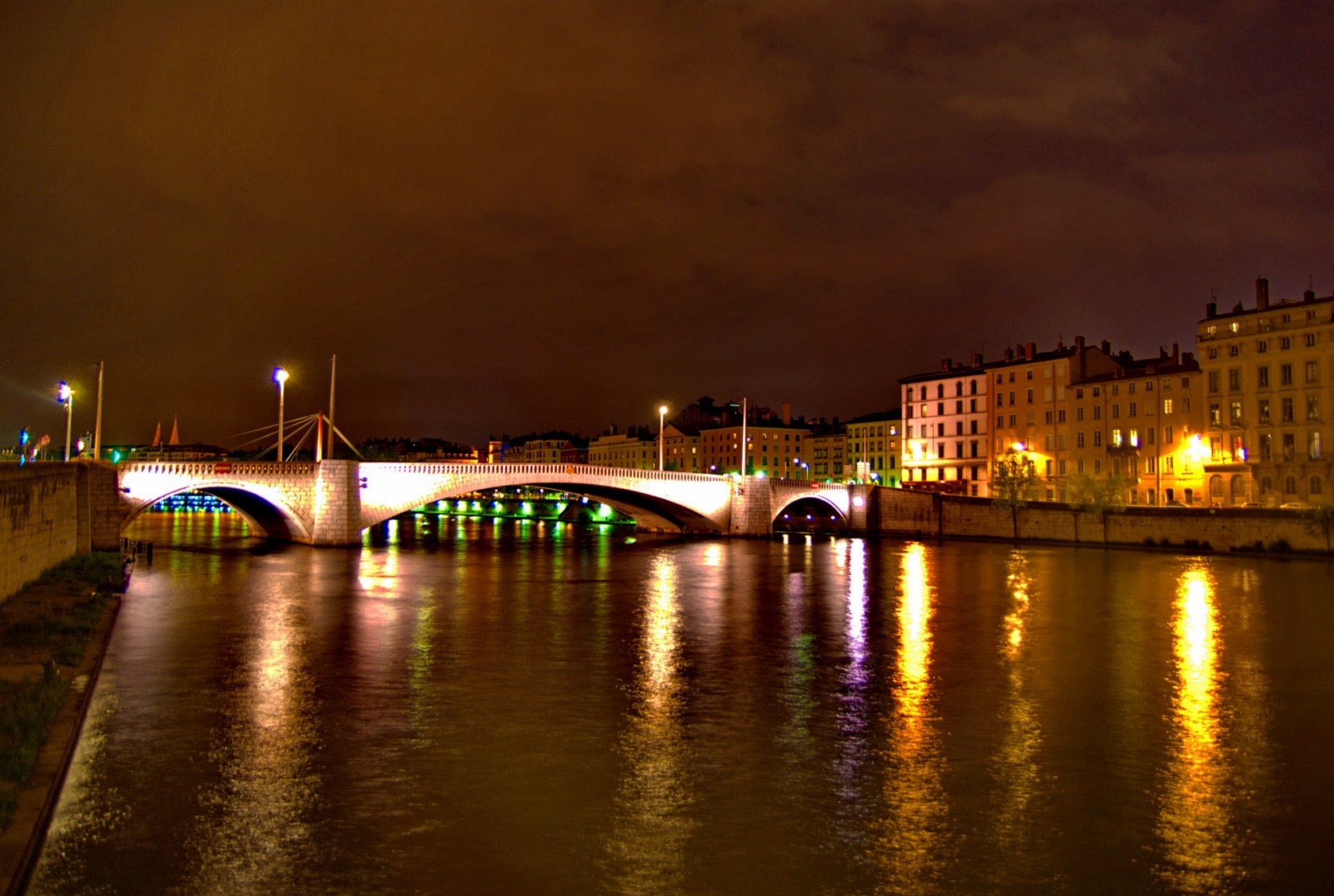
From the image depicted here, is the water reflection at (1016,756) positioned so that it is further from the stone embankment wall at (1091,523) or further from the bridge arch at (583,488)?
the bridge arch at (583,488)

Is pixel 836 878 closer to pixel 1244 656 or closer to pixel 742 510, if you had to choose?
pixel 1244 656

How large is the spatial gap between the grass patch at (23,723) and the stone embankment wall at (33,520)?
8805 mm

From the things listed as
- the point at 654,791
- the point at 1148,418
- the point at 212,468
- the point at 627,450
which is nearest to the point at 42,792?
the point at 654,791

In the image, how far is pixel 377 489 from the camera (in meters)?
54.1

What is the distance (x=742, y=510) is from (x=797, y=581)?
33.8m

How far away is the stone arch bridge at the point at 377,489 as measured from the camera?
47438 mm

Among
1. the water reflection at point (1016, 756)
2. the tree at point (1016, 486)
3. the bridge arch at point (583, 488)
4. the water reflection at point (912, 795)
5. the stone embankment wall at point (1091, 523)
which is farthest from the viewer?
the tree at point (1016, 486)

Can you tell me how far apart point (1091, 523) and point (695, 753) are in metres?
55.7

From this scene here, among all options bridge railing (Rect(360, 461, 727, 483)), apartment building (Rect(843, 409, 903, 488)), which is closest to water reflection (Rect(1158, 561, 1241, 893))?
bridge railing (Rect(360, 461, 727, 483))

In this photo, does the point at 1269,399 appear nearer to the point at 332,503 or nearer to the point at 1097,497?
the point at 1097,497

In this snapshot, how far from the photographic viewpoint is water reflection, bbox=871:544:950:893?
895cm

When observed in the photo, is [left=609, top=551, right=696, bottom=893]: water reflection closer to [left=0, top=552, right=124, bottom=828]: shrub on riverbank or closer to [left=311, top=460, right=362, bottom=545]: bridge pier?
[left=0, top=552, right=124, bottom=828]: shrub on riverbank

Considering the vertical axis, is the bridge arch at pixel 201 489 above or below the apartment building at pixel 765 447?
below

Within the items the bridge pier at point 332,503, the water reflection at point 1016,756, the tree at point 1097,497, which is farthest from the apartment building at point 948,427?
the water reflection at point 1016,756
